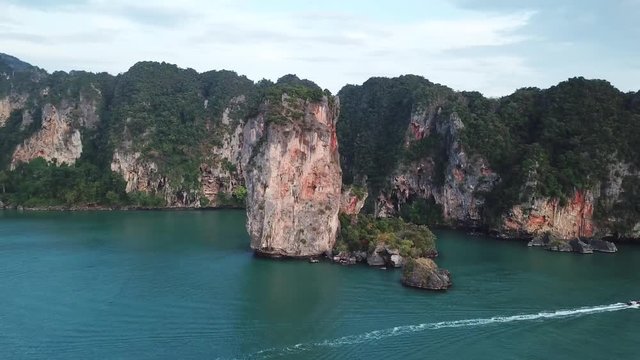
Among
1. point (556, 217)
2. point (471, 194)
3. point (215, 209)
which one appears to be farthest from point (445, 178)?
point (215, 209)

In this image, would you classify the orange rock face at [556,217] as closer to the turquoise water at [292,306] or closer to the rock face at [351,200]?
the turquoise water at [292,306]

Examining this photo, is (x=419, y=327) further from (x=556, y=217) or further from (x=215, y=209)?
(x=215, y=209)

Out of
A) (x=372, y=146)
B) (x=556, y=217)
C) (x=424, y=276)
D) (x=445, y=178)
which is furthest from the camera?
(x=372, y=146)

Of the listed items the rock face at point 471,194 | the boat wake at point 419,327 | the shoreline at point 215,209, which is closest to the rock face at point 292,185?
the boat wake at point 419,327

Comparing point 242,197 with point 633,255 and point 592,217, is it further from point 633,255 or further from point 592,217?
point 633,255

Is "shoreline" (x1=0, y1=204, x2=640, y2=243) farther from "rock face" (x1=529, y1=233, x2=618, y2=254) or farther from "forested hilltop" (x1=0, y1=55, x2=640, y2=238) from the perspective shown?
"rock face" (x1=529, y1=233, x2=618, y2=254)

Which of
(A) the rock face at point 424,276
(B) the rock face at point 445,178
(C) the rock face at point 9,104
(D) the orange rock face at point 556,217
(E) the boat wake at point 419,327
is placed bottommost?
(E) the boat wake at point 419,327

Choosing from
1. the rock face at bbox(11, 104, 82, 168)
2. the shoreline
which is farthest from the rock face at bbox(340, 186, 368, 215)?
the rock face at bbox(11, 104, 82, 168)
